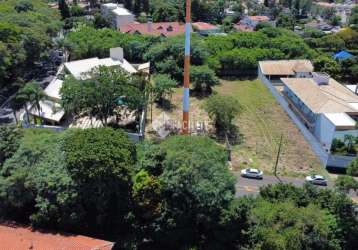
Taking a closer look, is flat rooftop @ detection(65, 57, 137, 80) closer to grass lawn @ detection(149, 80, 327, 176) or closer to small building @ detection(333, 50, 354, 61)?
grass lawn @ detection(149, 80, 327, 176)

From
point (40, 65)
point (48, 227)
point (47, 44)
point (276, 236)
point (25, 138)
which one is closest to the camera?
point (276, 236)

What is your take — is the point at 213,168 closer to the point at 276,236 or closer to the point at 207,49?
the point at 276,236

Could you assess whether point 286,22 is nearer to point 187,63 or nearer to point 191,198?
point 187,63

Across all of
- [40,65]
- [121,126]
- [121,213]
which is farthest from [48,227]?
[40,65]

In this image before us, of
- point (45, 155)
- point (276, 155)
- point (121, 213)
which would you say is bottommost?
point (276, 155)

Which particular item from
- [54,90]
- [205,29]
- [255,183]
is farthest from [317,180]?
[205,29]

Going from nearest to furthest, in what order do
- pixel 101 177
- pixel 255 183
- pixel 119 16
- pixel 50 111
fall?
pixel 101 177, pixel 255 183, pixel 50 111, pixel 119 16

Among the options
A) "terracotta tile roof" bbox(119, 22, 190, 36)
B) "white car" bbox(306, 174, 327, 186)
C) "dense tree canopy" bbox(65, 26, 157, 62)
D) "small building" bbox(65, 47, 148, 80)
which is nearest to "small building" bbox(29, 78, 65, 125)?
"small building" bbox(65, 47, 148, 80)
